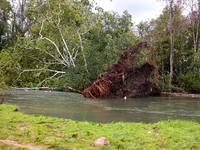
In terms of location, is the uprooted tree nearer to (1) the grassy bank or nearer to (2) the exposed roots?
(2) the exposed roots

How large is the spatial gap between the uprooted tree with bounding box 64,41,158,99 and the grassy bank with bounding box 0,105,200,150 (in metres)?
6.57

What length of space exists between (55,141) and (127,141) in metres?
1.43

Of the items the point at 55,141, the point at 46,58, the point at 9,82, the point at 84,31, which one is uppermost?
the point at 84,31

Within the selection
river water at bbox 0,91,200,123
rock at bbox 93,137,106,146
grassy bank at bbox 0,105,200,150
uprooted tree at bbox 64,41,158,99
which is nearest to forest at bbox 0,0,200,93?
uprooted tree at bbox 64,41,158,99

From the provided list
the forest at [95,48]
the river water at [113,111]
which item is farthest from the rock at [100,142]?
the forest at [95,48]

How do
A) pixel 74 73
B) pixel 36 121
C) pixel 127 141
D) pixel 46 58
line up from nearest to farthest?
pixel 127 141 → pixel 36 121 → pixel 74 73 → pixel 46 58

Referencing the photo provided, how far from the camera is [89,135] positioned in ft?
14.7

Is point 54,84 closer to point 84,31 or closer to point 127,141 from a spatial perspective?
point 84,31

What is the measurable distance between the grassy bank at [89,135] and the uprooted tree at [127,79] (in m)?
6.57

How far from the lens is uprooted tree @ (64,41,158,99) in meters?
12.0

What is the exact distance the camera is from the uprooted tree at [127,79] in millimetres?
12023

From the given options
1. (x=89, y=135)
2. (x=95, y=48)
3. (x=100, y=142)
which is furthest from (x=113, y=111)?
(x=95, y=48)

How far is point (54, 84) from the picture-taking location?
52.4ft

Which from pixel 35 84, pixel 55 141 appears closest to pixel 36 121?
pixel 55 141
